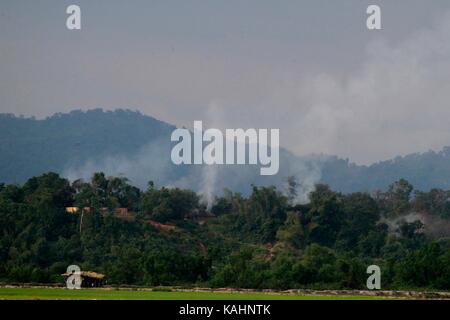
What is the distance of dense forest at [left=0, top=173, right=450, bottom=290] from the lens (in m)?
34.7

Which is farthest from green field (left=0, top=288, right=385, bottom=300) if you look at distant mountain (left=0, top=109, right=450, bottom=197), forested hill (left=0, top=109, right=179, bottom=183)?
forested hill (left=0, top=109, right=179, bottom=183)

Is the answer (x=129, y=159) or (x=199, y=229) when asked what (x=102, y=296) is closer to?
(x=199, y=229)

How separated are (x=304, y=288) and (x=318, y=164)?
91.6 feet

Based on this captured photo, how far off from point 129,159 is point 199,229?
22626 millimetres

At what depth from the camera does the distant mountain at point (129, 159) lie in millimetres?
59956

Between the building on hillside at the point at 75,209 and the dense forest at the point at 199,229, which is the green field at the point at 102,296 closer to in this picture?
the dense forest at the point at 199,229

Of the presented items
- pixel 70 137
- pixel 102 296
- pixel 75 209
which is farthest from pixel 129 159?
pixel 102 296

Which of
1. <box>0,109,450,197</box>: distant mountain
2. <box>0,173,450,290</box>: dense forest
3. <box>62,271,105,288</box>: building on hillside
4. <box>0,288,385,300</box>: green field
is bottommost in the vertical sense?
<box>0,288,385,300</box>: green field

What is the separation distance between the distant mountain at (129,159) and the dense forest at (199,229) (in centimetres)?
977

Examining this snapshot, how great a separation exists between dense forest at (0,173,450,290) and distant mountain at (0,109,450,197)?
977 cm

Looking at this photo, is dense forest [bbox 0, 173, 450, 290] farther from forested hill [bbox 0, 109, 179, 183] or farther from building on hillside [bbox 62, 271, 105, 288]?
forested hill [bbox 0, 109, 179, 183]

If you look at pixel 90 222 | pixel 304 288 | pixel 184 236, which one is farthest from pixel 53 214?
pixel 304 288
